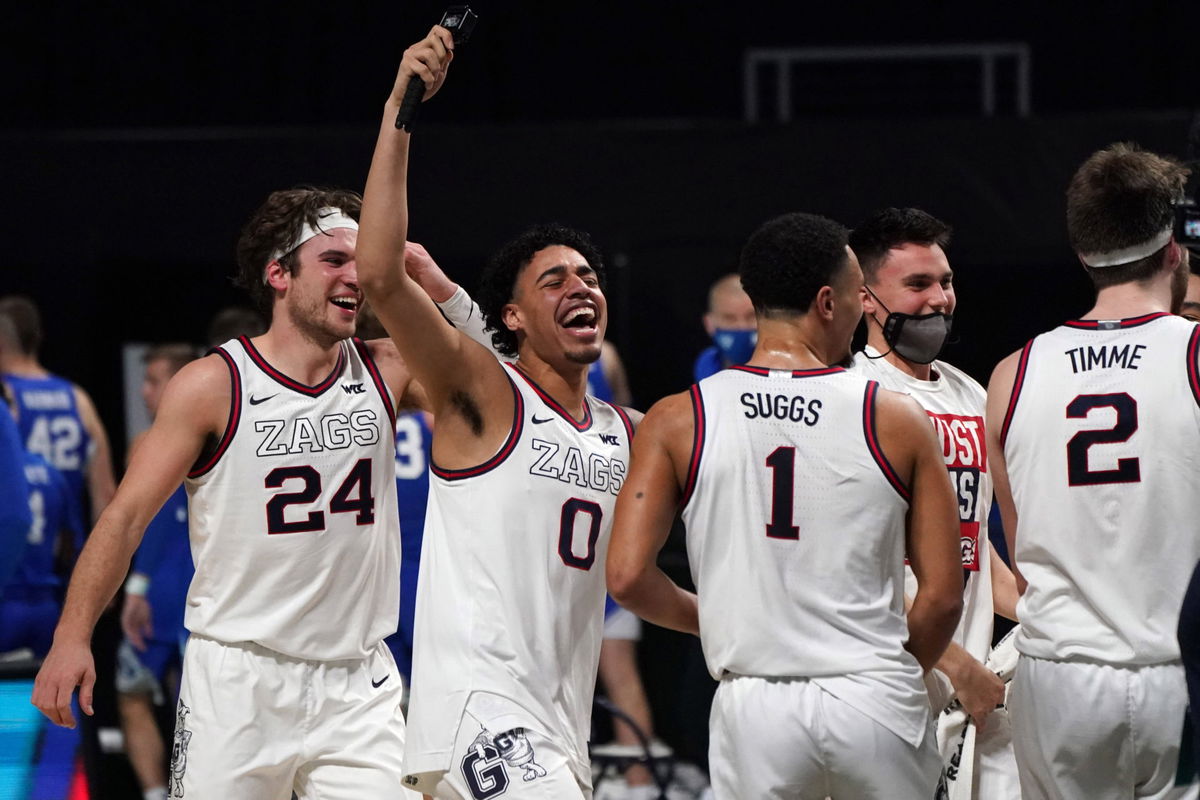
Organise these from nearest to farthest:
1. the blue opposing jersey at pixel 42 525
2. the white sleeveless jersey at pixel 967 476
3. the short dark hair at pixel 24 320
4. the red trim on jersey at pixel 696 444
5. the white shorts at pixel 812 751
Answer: the white shorts at pixel 812 751, the red trim on jersey at pixel 696 444, the white sleeveless jersey at pixel 967 476, the blue opposing jersey at pixel 42 525, the short dark hair at pixel 24 320

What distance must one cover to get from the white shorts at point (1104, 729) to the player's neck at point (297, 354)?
6.53ft

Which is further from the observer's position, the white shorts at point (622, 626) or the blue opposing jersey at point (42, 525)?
the blue opposing jersey at point (42, 525)

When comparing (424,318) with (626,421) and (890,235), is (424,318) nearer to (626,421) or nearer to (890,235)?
(626,421)

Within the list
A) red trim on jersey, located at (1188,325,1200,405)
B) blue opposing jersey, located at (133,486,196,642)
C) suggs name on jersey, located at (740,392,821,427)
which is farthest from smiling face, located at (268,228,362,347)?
blue opposing jersey, located at (133,486,196,642)

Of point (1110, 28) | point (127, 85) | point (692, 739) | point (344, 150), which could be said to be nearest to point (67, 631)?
point (692, 739)

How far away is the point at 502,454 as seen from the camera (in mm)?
3842

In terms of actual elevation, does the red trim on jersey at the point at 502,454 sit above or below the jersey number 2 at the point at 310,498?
above

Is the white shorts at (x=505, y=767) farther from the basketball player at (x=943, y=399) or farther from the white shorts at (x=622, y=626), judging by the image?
the white shorts at (x=622, y=626)

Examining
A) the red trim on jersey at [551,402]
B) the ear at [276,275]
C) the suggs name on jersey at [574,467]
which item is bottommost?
the suggs name on jersey at [574,467]

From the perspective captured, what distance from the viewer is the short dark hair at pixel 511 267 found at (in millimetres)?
4156

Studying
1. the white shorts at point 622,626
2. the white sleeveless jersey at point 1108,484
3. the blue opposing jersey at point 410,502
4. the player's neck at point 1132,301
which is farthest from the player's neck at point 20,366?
the player's neck at point 1132,301

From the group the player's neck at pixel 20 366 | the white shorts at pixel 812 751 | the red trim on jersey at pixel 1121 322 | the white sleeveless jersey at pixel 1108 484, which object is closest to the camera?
the white shorts at pixel 812 751

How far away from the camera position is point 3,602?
7305 millimetres

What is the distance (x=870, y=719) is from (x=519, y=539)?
0.91 m
